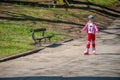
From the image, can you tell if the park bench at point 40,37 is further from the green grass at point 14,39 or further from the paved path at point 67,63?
the paved path at point 67,63

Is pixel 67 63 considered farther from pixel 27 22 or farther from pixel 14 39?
pixel 27 22

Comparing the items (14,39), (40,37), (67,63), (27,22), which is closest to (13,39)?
(14,39)

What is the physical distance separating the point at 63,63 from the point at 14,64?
179 centimetres

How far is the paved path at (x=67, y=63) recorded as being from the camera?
44.0 ft

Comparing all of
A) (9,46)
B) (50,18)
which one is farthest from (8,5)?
(9,46)

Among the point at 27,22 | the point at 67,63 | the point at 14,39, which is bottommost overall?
the point at 67,63

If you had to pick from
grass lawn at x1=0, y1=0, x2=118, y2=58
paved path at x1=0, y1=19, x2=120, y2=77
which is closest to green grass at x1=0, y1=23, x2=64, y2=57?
grass lawn at x1=0, y1=0, x2=118, y2=58

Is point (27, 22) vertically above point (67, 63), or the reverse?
point (27, 22)

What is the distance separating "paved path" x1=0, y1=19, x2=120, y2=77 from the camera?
44.0ft

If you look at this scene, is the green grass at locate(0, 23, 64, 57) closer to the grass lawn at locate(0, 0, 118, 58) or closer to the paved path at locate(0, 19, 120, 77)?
the grass lawn at locate(0, 0, 118, 58)

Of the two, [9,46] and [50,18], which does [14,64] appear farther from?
[50,18]

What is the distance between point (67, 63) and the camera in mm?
15742

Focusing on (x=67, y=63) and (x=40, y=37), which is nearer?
(x=67, y=63)

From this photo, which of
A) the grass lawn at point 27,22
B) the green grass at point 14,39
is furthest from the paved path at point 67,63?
the grass lawn at point 27,22
